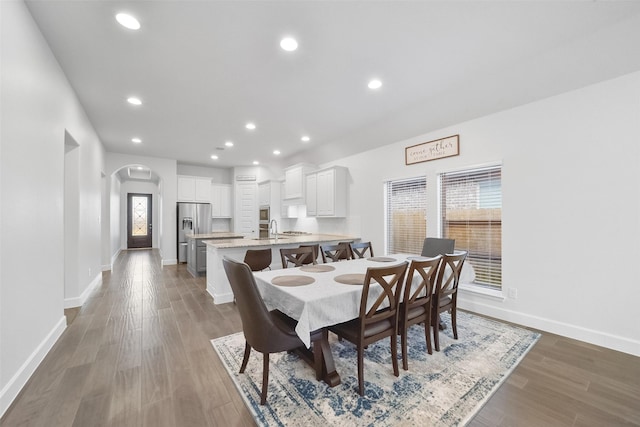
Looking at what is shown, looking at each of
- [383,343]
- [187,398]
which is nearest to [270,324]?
[187,398]

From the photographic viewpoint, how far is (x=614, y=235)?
8.18 feet

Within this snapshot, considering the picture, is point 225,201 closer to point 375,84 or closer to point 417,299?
point 375,84

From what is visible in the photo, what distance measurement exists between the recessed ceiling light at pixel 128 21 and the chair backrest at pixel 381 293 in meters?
2.57

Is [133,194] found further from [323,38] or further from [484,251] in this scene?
[484,251]

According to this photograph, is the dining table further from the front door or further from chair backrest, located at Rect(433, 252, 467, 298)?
the front door

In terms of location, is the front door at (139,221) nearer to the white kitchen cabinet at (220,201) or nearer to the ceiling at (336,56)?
the white kitchen cabinet at (220,201)

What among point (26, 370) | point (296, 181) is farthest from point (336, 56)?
point (296, 181)

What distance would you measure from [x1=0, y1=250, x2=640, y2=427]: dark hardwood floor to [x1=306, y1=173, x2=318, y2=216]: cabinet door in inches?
127

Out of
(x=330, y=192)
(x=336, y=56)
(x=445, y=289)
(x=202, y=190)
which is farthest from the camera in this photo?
(x=202, y=190)

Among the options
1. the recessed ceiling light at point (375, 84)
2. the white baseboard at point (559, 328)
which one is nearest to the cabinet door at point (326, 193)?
the recessed ceiling light at point (375, 84)

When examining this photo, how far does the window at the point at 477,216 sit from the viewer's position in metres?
3.36

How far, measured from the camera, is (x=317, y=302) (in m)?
1.73

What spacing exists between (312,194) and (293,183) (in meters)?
0.85

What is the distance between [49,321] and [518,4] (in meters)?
4.67
